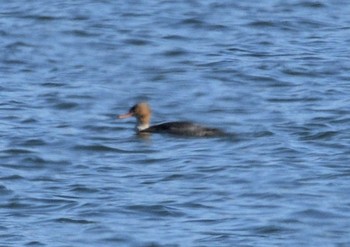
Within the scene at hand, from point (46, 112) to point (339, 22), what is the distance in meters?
6.54

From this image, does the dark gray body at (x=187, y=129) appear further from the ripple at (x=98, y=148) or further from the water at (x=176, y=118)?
the ripple at (x=98, y=148)

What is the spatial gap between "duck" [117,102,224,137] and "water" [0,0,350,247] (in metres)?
0.09

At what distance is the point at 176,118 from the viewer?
17.7 meters

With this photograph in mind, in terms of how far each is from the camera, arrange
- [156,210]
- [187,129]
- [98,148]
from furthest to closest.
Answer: [187,129]
[98,148]
[156,210]

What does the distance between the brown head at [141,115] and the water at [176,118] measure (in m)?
0.17

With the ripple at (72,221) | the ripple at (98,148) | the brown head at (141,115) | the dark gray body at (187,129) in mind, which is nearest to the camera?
the ripple at (72,221)

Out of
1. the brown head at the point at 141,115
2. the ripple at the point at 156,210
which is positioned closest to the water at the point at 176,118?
the ripple at the point at 156,210

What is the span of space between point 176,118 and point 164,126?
1.23 m

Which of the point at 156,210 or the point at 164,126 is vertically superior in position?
the point at 156,210

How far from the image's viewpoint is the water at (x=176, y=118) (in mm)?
13055

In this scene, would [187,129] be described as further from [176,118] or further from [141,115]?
[176,118]

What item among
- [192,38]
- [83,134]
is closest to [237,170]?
[83,134]

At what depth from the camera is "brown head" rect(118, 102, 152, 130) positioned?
1669 cm

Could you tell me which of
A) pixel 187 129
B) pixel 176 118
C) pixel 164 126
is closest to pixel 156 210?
pixel 187 129
